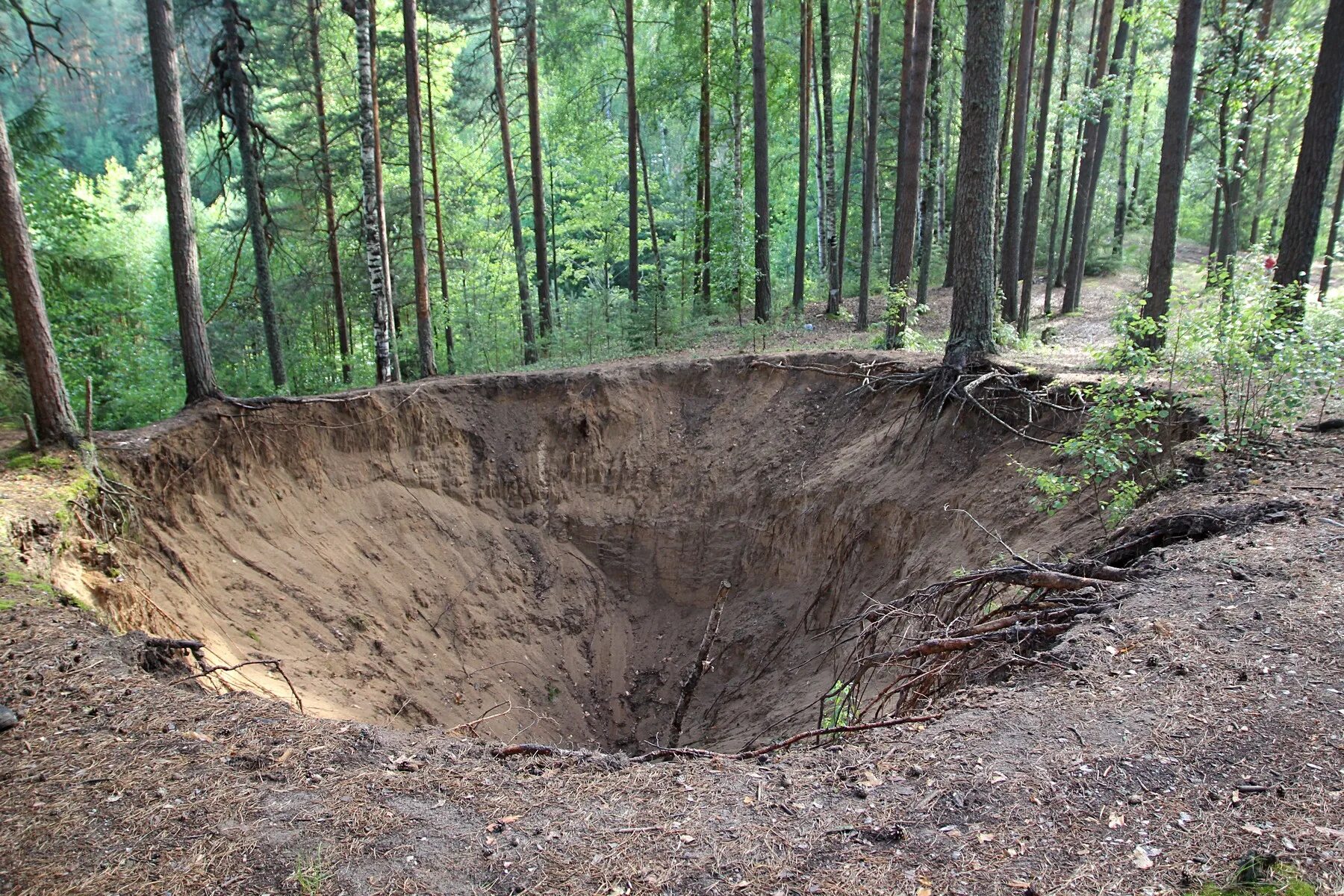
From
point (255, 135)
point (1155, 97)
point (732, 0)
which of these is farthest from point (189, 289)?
point (1155, 97)

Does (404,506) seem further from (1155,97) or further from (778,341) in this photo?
(1155,97)

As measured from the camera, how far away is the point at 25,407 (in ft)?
35.1

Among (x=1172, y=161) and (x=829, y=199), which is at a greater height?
(x=829, y=199)

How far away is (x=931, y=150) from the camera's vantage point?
25.7 meters

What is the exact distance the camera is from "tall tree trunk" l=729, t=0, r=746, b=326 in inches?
698

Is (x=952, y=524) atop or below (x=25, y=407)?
below

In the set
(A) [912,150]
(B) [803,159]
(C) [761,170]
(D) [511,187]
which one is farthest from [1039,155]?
(D) [511,187]

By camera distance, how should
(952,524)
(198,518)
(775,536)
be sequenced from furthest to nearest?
(775,536) → (198,518) → (952,524)

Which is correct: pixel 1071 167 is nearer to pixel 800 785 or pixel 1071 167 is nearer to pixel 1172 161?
pixel 1172 161

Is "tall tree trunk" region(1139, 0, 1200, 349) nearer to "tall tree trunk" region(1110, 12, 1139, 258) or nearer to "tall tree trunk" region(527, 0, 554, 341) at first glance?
"tall tree trunk" region(527, 0, 554, 341)

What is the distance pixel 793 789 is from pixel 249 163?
18.9 meters

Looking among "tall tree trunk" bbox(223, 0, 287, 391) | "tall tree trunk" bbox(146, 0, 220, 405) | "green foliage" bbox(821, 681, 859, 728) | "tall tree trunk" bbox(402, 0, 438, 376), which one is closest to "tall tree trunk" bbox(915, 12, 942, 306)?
"tall tree trunk" bbox(402, 0, 438, 376)

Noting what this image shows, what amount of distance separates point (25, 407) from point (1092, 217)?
33840mm

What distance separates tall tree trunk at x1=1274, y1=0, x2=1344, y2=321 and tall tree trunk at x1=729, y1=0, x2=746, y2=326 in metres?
10.6
